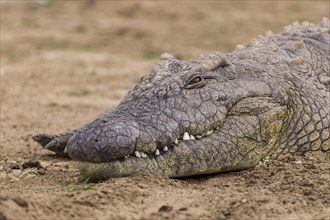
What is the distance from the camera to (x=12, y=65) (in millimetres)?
12375

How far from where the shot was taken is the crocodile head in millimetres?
5133

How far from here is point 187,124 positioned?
17.5 feet

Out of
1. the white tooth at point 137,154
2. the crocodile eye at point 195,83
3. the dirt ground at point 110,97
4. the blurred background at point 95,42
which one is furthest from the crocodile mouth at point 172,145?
the blurred background at point 95,42

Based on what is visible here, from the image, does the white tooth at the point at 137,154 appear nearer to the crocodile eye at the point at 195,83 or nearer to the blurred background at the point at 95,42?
the crocodile eye at the point at 195,83

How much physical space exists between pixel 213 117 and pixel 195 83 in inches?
11.0

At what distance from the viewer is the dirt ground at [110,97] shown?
4.66m

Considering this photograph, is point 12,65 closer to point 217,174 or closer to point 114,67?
point 114,67

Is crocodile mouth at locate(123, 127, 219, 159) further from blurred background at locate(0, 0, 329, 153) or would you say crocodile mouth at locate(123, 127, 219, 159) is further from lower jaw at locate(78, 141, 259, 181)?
blurred background at locate(0, 0, 329, 153)

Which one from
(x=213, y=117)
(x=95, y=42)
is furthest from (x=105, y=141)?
(x=95, y=42)

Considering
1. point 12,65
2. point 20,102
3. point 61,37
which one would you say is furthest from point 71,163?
point 61,37

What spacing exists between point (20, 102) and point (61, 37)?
496cm

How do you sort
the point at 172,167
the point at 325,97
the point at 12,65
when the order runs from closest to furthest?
the point at 172,167 → the point at 325,97 → the point at 12,65

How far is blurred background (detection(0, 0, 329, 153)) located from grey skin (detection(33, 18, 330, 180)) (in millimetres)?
2677

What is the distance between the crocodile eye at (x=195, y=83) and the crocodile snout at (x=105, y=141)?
0.57 meters
